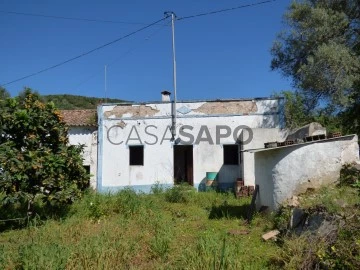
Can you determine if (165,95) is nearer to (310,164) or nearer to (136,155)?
(136,155)

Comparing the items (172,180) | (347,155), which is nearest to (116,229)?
(347,155)

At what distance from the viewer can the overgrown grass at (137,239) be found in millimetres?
5270

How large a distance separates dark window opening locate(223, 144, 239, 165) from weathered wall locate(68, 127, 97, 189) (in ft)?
19.5

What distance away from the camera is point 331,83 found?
1387cm

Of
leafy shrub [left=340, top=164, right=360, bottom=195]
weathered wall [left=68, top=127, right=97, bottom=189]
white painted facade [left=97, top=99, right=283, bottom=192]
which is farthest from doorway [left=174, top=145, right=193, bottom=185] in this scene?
leafy shrub [left=340, top=164, right=360, bottom=195]

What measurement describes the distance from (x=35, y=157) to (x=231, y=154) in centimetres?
889

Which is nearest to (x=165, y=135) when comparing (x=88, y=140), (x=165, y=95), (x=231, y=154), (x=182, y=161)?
(x=165, y=95)

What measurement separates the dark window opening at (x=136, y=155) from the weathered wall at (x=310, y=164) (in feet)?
28.4

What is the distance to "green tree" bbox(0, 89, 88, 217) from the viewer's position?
8008mm

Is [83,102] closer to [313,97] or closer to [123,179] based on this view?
[123,179]

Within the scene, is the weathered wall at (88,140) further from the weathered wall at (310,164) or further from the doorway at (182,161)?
the weathered wall at (310,164)

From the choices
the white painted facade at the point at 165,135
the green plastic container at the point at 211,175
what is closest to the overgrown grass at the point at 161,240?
the green plastic container at the point at 211,175

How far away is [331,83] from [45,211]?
11.8 m

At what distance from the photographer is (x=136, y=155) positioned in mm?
15656
